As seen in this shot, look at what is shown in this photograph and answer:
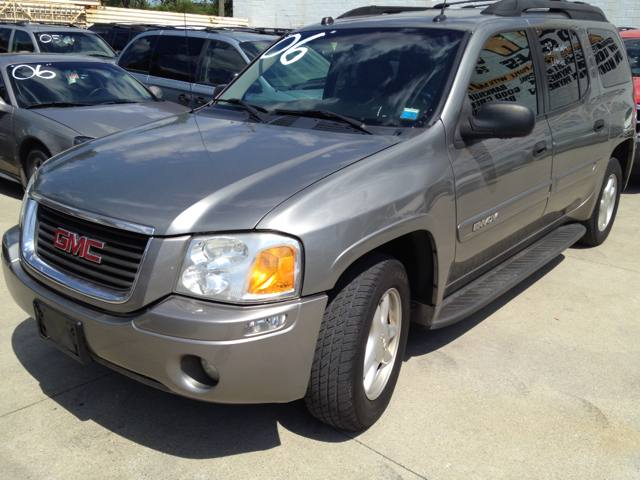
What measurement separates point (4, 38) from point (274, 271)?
11.8 metres

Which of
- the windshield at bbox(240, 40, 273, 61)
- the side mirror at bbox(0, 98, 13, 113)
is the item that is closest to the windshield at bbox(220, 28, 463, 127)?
the side mirror at bbox(0, 98, 13, 113)

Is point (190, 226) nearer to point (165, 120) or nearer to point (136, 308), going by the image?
point (136, 308)

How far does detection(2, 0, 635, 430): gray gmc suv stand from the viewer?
241 centimetres

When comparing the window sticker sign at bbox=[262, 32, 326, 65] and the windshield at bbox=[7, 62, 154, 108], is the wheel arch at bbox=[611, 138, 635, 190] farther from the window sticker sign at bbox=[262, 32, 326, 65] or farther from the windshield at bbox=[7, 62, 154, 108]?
the windshield at bbox=[7, 62, 154, 108]

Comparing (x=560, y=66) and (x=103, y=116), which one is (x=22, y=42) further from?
(x=560, y=66)

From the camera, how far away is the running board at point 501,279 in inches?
133

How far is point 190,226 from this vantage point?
241 cm

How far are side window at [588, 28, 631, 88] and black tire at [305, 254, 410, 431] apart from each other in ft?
10.1

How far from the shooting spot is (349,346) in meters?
2.62

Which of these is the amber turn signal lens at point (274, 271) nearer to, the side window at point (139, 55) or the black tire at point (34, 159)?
the black tire at point (34, 159)

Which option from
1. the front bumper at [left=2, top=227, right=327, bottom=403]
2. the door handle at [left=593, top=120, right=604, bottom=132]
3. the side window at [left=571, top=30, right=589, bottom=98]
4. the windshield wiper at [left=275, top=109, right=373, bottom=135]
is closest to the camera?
the front bumper at [left=2, top=227, right=327, bottom=403]

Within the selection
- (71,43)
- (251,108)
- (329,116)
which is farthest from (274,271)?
(71,43)

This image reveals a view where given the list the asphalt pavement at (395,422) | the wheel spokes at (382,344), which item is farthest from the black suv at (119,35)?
the wheel spokes at (382,344)

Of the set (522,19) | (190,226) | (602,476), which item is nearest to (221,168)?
(190,226)
